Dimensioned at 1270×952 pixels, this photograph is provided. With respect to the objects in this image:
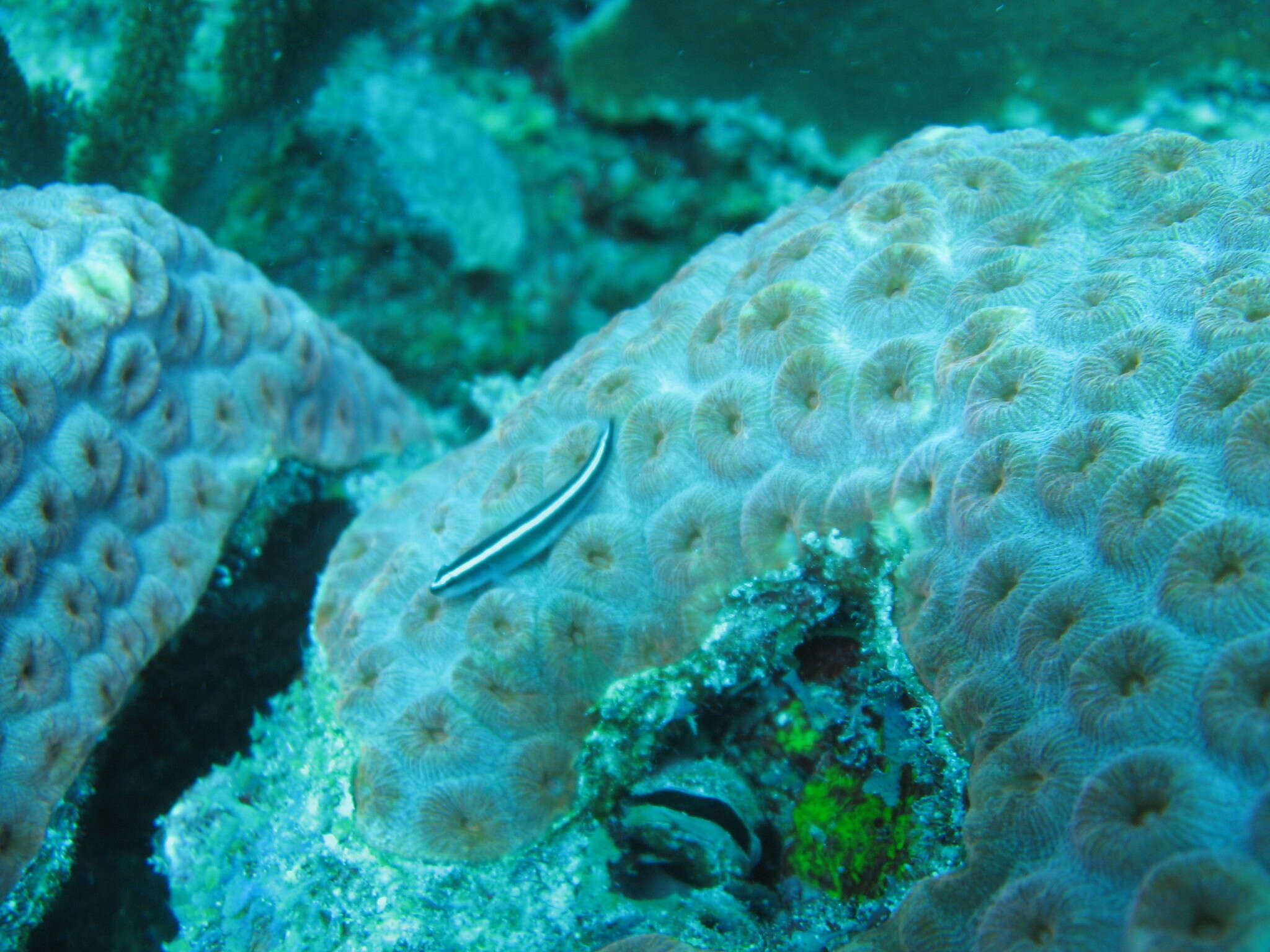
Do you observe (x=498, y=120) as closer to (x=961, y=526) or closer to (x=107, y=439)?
(x=107, y=439)

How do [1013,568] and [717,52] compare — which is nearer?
[1013,568]

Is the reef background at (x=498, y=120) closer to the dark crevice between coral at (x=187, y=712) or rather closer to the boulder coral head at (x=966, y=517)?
the dark crevice between coral at (x=187, y=712)

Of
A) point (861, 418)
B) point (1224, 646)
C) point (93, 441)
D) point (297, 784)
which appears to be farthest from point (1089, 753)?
point (93, 441)

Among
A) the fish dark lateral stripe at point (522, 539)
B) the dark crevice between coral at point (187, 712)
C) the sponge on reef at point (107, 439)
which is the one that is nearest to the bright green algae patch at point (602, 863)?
the dark crevice between coral at point (187, 712)

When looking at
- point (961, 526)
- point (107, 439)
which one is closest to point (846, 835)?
point (961, 526)

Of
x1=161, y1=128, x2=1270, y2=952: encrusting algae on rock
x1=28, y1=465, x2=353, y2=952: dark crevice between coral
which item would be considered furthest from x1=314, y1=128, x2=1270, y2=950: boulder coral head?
x1=28, y1=465, x2=353, y2=952: dark crevice between coral

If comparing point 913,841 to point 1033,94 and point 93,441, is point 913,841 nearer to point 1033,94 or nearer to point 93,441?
point 93,441
